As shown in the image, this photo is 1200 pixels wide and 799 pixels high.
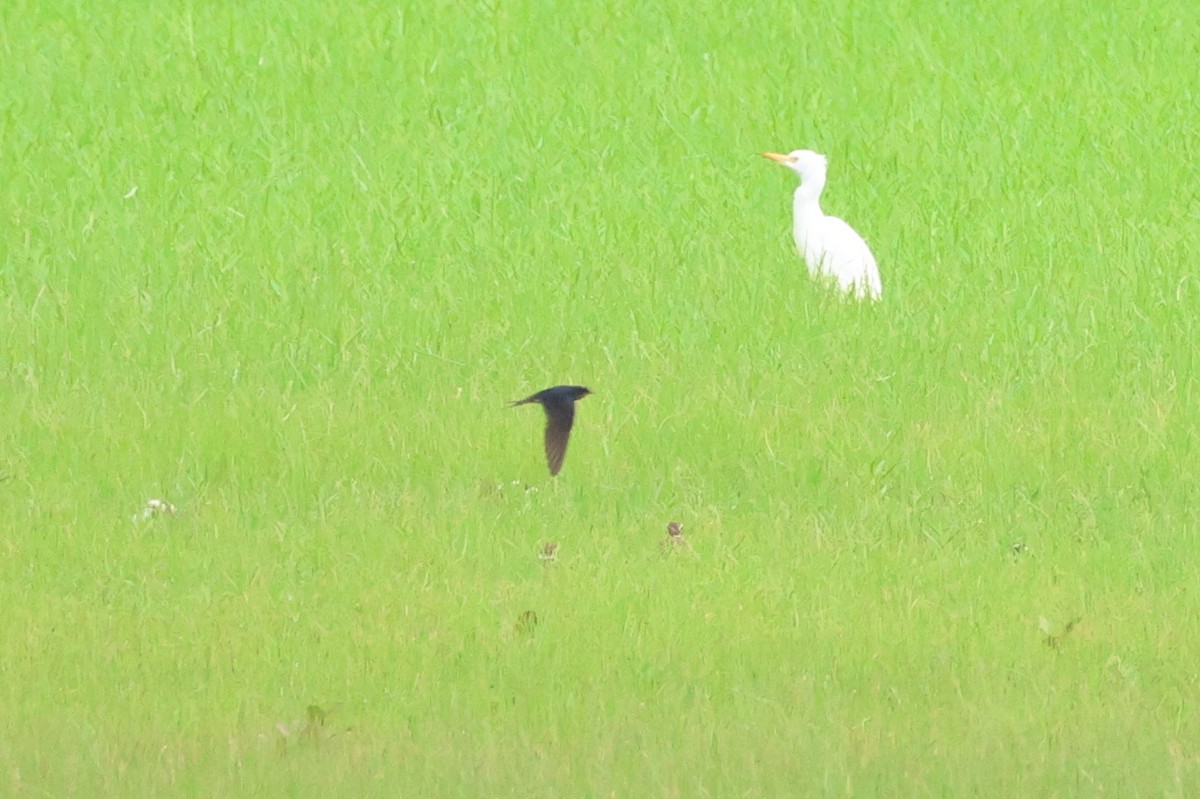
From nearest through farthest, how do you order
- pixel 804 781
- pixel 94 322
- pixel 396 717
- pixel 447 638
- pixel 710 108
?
pixel 804 781
pixel 396 717
pixel 447 638
pixel 94 322
pixel 710 108

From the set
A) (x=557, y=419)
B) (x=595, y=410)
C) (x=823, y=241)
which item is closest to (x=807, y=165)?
(x=823, y=241)

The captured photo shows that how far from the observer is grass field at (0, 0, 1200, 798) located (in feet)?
15.2

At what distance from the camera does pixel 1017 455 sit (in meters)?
6.77

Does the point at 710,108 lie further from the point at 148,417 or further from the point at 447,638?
the point at 447,638

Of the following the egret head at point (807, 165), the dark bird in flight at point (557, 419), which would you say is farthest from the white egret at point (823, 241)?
the dark bird in flight at point (557, 419)

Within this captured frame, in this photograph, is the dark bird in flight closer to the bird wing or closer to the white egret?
the bird wing

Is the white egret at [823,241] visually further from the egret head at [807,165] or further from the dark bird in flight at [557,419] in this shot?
the dark bird in flight at [557,419]

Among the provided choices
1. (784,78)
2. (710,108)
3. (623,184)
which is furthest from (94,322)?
(784,78)

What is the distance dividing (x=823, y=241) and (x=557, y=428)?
305 cm

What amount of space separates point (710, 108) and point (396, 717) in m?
7.63

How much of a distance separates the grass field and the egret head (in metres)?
0.28

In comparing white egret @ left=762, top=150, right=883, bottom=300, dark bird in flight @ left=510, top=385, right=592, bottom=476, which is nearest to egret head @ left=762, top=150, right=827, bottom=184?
white egret @ left=762, top=150, right=883, bottom=300

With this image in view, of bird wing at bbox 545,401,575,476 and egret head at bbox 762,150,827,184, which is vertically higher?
egret head at bbox 762,150,827,184

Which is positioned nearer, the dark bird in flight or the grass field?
the grass field
